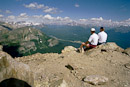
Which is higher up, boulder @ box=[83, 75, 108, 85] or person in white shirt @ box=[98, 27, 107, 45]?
person in white shirt @ box=[98, 27, 107, 45]

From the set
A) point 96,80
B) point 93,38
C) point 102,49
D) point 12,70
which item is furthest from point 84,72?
point 102,49

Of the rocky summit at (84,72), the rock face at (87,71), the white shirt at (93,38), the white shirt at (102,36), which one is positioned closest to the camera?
the rocky summit at (84,72)

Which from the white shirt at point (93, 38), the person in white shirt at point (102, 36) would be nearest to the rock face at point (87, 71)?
the white shirt at point (93, 38)

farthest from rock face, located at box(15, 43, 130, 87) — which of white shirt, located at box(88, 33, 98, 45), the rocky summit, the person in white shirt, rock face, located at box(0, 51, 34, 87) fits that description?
the person in white shirt

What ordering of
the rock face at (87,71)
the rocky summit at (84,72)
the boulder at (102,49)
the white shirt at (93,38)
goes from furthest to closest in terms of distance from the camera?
1. the white shirt at (93,38)
2. the boulder at (102,49)
3. the rock face at (87,71)
4. the rocky summit at (84,72)

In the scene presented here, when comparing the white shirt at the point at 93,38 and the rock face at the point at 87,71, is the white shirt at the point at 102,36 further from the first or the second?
the rock face at the point at 87,71

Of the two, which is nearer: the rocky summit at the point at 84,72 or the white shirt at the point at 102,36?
the rocky summit at the point at 84,72

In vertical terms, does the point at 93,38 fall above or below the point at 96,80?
above

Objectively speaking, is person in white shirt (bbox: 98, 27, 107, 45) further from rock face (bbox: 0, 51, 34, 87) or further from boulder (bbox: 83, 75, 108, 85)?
rock face (bbox: 0, 51, 34, 87)

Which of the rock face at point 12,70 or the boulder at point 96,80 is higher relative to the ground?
the rock face at point 12,70

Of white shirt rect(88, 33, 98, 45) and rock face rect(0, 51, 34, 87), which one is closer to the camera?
rock face rect(0, 51, 34, 87)

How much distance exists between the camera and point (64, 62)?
11.0m

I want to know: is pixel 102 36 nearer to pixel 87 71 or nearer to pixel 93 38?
pixel 93 38

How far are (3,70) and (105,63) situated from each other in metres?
9.80
